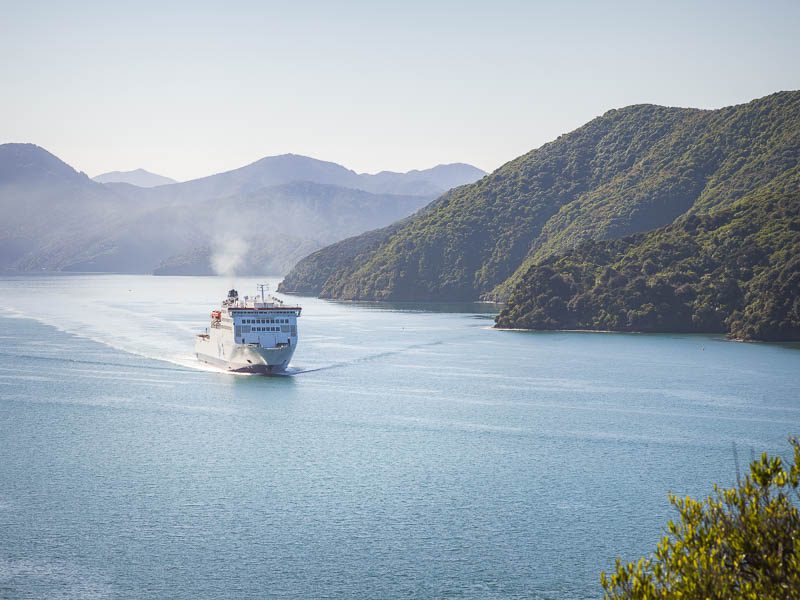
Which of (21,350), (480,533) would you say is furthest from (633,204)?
(480,533)

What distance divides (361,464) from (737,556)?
107 ft

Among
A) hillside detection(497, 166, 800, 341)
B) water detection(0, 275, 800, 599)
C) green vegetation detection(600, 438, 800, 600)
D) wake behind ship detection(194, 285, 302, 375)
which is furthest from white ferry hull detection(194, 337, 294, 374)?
green vegetation detection(600, 438, 800, 600)

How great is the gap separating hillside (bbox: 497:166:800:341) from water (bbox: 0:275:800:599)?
14.4 meters

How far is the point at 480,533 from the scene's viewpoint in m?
37.5

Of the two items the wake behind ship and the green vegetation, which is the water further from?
the green vegetation

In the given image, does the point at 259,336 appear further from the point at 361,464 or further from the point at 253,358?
the point at 361,464

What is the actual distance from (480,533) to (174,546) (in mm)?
12431

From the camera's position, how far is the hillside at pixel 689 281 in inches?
4350

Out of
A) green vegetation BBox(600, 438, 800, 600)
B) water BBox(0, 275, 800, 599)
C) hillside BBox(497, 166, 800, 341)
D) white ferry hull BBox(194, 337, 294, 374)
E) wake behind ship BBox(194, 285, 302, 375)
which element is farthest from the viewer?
hillside BBox(497, 166, 800, 341)

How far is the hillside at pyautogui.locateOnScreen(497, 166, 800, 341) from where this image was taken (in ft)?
363

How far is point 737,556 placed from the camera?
18234mm

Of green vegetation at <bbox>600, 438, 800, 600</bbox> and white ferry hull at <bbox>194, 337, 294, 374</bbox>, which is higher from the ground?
green vegetation at <bbox>600, 438, 800, 600</bbox>

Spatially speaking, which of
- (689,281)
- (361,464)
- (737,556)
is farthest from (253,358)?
(689,281)

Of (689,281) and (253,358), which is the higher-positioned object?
(689,281)
